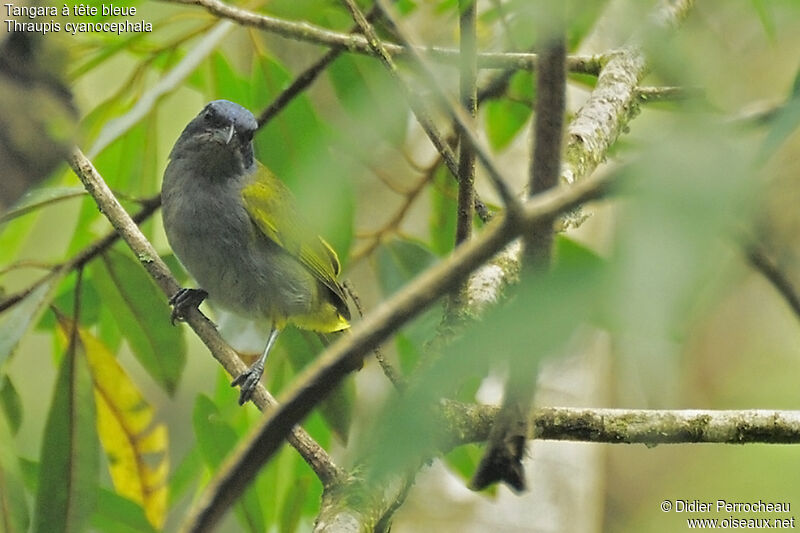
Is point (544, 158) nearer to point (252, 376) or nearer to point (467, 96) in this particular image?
point (467, 96)

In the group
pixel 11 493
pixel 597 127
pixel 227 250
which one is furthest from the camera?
pixel 227 250

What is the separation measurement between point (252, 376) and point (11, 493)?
0.67 m

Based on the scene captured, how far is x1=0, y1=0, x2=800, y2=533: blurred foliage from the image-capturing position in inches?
27.2

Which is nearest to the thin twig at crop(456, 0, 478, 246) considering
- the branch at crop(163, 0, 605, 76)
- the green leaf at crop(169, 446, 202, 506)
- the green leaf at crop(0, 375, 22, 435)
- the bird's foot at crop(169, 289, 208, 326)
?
the branch at crop(163, 0, 605, 76)

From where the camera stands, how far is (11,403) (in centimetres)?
279

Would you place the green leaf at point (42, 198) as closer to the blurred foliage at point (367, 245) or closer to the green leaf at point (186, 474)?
the blurred foliage at point (367, 245)

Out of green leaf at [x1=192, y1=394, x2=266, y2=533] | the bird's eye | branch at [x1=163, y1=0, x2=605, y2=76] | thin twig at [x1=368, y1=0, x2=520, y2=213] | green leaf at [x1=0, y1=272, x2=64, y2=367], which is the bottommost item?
thin twig at [x1=368, y1=0, x2=520, y2=213]

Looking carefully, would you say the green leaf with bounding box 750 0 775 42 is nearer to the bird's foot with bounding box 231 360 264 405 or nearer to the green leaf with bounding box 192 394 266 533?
the bird's foot with bounding box 231 360 264 405

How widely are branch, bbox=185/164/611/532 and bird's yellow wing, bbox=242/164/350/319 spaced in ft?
7.87

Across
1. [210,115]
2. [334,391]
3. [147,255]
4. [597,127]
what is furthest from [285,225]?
[597,127]

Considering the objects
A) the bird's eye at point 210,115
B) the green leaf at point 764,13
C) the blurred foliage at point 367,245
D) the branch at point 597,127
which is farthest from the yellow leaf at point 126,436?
the green leaf at point 764,13

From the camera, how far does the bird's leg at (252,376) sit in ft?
7.74

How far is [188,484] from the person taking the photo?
11.3ft

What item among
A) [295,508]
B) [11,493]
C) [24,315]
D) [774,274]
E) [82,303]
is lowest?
[774,274]
